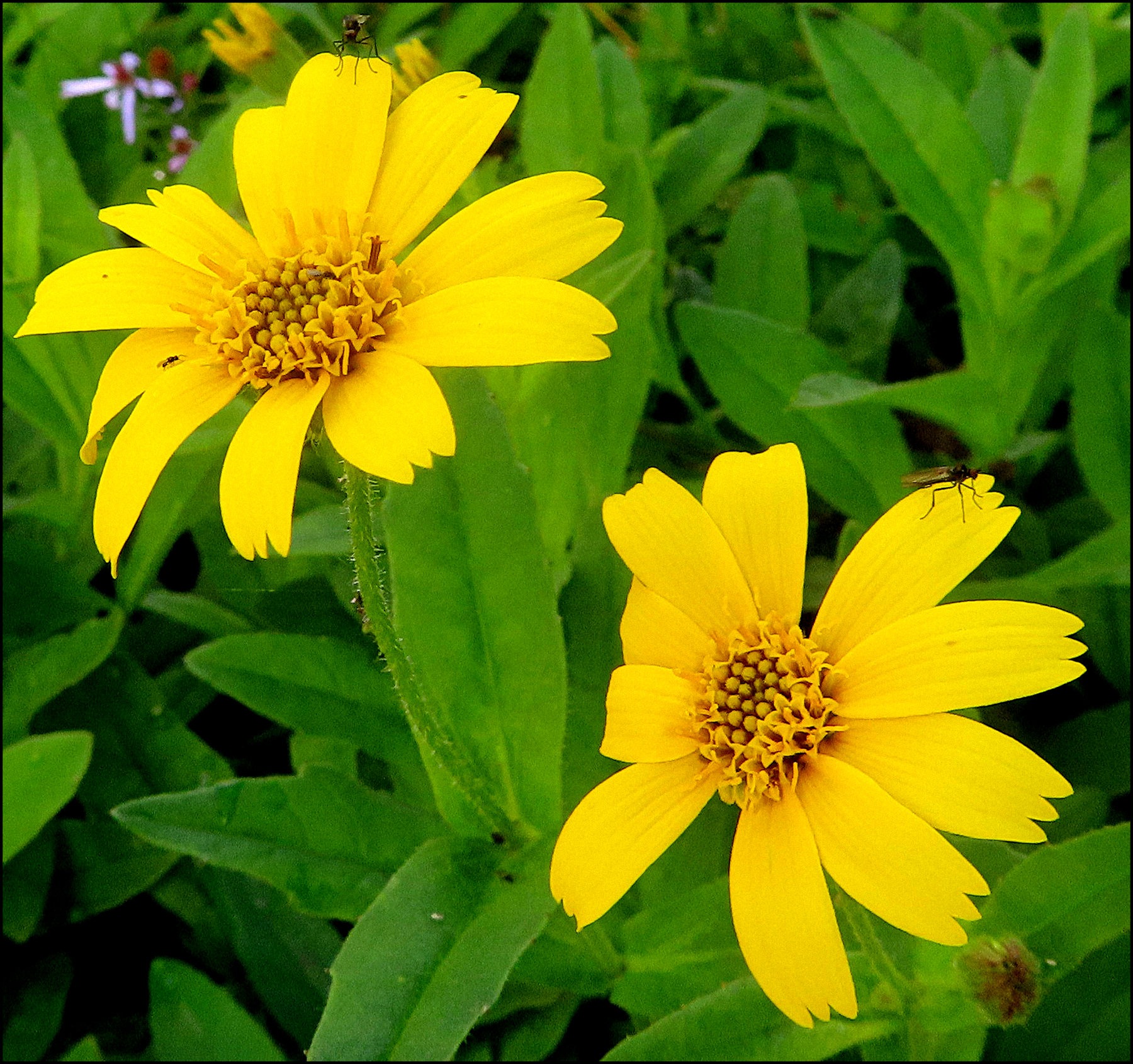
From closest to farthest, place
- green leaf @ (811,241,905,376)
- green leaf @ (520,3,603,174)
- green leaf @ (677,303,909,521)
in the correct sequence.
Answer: green leaf @ (677,303,909,521) → green leaf @ (520,3,603,174) → green leaf @ (811,241,905,376)

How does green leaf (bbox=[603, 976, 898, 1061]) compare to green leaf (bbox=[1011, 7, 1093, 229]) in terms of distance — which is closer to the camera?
green leaf (bbox=[603, 976, 898, 1061])

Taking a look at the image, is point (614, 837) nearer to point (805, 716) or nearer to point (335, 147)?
point (805, 716)

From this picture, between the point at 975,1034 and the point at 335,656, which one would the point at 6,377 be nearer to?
the point at 335,656

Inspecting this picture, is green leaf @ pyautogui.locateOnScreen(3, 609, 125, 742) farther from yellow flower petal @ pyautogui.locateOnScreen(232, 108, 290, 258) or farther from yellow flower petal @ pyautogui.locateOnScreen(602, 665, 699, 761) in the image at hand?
yellow flower petal @ pyautogui.locateOnScreen(602, 665, 699, 761)

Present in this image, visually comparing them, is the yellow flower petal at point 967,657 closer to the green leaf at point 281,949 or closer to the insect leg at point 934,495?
the insect leg at point 934,495

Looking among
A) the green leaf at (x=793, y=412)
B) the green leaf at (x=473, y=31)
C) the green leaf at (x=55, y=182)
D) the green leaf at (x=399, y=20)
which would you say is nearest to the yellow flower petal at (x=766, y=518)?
the green leaf at (x=793, y=412)

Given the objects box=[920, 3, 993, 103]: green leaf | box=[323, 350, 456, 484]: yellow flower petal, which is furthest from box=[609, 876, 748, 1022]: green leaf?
box=[920, 3, 993, 103]: green leaf
